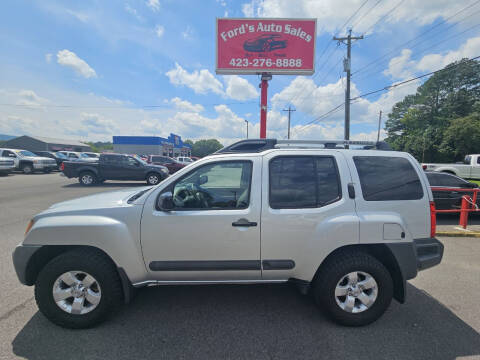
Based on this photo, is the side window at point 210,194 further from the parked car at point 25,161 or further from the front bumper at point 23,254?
the parked car at point 25,161

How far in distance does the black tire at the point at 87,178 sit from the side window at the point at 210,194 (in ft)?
41.6

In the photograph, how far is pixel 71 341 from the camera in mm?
2195

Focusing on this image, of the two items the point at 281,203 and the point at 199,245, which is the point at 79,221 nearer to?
the point at 199,245

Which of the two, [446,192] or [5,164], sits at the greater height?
[5,164]

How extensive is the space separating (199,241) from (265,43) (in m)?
14.8

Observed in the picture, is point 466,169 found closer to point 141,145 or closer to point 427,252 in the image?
point 427,252

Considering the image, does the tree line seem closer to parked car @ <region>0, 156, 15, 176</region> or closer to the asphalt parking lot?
the asphalt parking lot

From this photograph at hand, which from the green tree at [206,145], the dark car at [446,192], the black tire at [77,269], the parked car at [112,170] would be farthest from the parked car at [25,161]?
the green tree at [206,145]

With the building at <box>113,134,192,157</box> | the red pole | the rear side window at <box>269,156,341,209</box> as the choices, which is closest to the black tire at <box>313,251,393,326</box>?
the rear side window at <box>269,156,341,209</box>

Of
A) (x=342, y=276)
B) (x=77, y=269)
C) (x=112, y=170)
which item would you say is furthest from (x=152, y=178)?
(x=342, y=276)

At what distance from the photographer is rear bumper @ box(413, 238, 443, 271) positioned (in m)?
2.56

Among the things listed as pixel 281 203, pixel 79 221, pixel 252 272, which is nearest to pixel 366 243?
pixel 281 203

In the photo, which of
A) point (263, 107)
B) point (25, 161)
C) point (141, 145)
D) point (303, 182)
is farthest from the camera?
point (141, 145)

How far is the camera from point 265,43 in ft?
46.4
